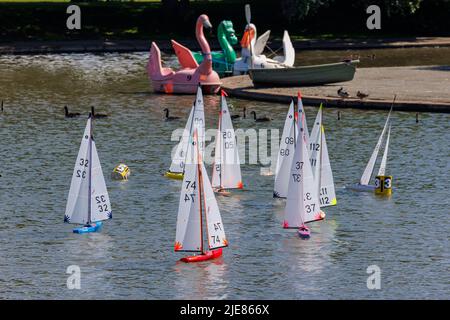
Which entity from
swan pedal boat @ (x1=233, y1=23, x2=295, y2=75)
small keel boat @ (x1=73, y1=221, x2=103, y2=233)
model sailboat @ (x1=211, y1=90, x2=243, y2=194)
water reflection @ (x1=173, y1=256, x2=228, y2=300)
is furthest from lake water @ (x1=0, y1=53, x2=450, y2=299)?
swan pedal boat @ (x1=233, y1=23, x2=295, y2=75)

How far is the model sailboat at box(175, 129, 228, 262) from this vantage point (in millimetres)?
51500

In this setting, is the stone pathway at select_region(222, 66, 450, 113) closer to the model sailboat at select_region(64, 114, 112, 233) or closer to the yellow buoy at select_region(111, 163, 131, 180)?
the yellow buoy at select_region(111, 163, 131, 180)

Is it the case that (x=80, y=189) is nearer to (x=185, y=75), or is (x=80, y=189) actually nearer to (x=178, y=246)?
(x=178, y=246)

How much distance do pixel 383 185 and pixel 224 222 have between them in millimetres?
9056

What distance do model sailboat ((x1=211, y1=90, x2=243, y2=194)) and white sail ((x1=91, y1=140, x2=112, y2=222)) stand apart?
27.3 feet

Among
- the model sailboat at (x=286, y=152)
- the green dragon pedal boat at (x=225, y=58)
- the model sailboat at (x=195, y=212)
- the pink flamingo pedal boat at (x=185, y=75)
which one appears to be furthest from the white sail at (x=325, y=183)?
the green dragon pedal boat at (x=225, y=58)

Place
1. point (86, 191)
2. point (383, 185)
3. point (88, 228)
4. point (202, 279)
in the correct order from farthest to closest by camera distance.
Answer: point (383, 185) → point (88, 228) → point (86, 191) → point (202, 279)

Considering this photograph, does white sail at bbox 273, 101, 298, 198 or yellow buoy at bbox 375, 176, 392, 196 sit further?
yellow buoy at bbox 375, 176, 392, 196

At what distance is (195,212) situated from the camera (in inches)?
2047

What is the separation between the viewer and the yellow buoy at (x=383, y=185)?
63.9 meters

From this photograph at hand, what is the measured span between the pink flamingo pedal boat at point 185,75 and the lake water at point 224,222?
662 centimetres

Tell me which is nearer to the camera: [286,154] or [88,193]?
[88,193]

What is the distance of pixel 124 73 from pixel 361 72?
1881 centimetres

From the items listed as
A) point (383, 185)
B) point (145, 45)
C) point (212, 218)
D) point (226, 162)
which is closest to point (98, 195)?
point (212, 218)
